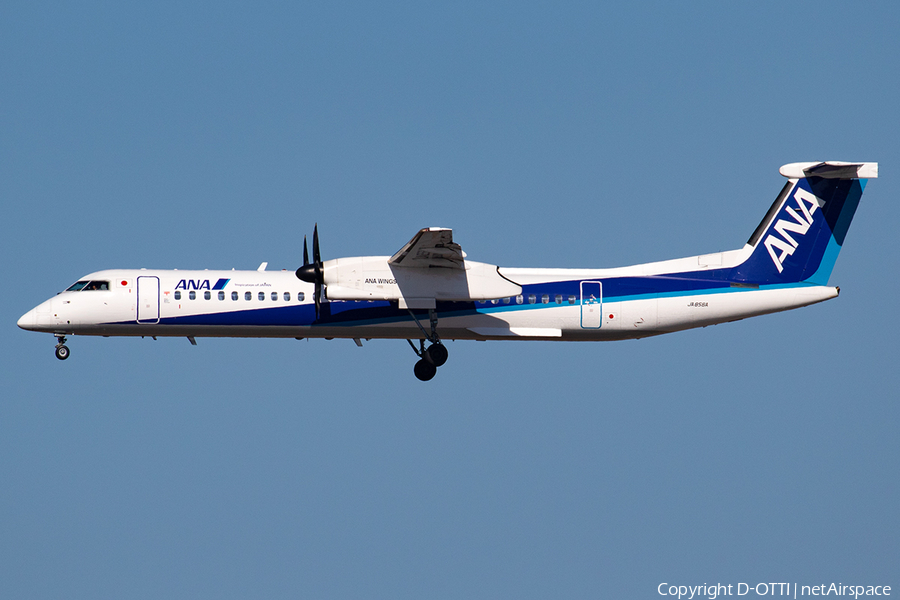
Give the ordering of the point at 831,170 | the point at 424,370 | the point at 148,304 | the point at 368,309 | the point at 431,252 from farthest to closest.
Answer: the point at 831,170
the point at 424,370
the point at 368,309
the point at 148,304
the point at 431,252

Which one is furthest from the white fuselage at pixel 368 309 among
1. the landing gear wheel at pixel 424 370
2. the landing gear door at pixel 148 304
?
the landing gear wheel at pixel 424 370

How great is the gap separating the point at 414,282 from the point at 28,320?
351 inches

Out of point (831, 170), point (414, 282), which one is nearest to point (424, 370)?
point (414, 282)

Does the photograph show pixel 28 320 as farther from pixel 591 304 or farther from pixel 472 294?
pixel 591 304

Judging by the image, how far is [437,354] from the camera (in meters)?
25.5

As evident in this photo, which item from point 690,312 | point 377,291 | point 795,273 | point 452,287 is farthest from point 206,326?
point 795,273

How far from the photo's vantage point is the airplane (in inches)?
964

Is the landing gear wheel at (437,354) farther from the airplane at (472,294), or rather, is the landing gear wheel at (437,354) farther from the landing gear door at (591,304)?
the landing gear door at (591,304)

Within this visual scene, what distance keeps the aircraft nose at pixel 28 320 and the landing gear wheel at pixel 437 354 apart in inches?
356

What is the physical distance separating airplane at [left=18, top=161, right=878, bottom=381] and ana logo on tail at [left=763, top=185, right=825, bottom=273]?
0.02m

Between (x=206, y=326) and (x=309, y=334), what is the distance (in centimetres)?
235

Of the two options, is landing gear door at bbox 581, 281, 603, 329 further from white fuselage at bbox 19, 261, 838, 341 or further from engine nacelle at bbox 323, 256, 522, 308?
engine nacelle at bbox 323, 256, 522, 308

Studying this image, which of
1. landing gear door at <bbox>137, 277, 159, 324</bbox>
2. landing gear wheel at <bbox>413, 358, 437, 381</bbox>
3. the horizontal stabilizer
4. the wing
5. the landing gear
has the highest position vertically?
the horizontal stabilizer

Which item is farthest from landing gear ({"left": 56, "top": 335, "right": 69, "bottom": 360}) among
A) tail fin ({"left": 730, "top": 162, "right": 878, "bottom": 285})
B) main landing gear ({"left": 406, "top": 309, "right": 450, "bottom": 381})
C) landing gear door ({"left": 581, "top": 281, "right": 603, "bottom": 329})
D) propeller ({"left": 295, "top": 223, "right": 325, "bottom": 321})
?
tail fin ({"left": 730, "top": 162, "right": 878, "bottom": 285})
